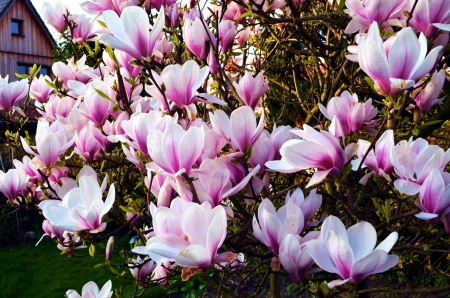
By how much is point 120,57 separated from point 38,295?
15.2ft

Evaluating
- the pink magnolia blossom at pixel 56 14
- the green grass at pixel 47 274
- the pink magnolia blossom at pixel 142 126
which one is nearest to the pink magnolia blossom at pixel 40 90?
the pink magnolia blossom at pixel 56 14

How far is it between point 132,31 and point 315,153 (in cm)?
56

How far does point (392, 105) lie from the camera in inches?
42.6

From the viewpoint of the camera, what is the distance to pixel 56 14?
2.41m

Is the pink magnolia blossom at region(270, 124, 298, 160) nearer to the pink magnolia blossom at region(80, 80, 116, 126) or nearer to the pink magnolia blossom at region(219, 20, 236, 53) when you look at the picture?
the pink magnolia blossom at region(80, 80, 116, 126)

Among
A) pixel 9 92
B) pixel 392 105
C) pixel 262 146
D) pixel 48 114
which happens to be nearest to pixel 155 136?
pixel 262 146

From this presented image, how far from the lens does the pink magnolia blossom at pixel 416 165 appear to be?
109 centimetres

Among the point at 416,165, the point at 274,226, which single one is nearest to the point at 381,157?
the point at 416,165

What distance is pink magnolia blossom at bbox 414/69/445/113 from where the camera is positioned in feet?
4.99

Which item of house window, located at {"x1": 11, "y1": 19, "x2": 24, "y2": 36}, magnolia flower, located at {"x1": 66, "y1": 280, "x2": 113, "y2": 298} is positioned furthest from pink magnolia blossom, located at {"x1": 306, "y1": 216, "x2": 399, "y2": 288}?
house window, located at {"x1": 11, "y1": 19, "x2": 24, "y2": 36}

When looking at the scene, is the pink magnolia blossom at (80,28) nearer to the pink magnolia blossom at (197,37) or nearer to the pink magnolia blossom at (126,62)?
the pink magnolia blossom at (126,62)

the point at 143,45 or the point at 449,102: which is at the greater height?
the point at 143,45

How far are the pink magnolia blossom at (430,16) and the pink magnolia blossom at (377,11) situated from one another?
0.18 feet

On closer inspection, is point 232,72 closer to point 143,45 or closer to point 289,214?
point 143,45
